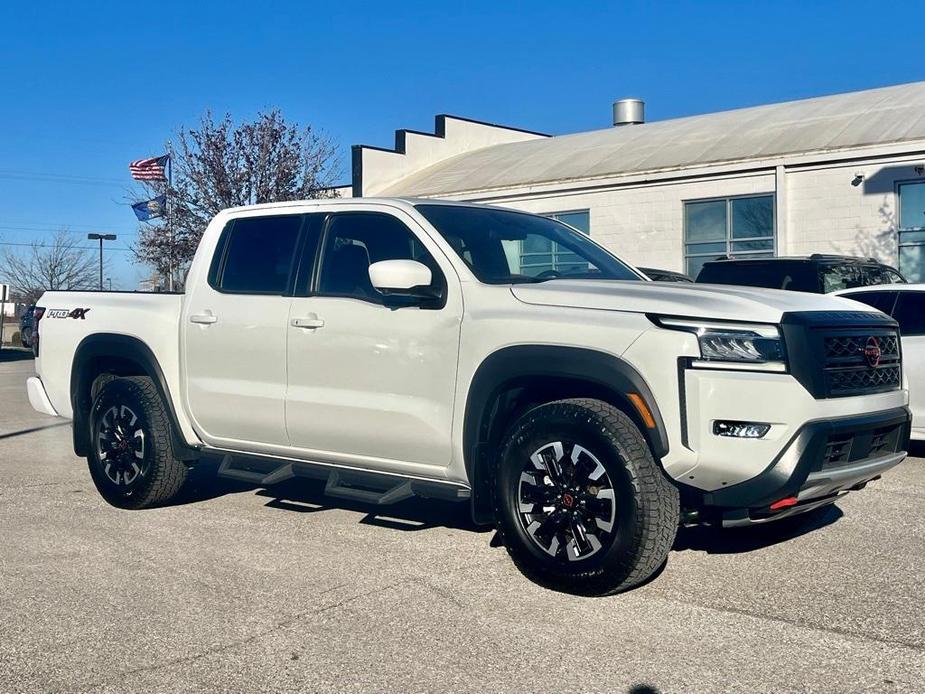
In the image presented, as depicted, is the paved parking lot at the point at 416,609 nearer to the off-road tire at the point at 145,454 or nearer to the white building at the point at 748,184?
the off-road tire at the point at 145,454

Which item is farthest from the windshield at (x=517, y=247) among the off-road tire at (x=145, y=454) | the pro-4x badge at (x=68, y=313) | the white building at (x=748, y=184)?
the white building at (x=748, y=184)

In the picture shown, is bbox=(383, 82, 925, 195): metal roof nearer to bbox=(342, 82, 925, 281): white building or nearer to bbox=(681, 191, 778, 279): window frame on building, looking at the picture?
bbox=(342, 82, 925, 281): white building

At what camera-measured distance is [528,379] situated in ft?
17.6

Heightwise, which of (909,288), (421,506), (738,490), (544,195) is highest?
(544,195)

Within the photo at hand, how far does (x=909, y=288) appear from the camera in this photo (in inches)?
376

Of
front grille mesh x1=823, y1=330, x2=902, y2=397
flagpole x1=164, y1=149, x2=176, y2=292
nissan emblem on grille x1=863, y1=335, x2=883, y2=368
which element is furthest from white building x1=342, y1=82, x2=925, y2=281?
nissan emblem on grille x1=863, y1=335, x2=883, y2=368

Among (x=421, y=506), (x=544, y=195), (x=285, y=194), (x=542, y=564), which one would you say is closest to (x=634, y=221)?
(x=544, y=195)

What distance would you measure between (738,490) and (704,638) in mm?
666

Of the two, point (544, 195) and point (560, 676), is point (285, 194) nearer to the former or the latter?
point (544, 195)

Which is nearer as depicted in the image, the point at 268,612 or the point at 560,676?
the point at 560,676

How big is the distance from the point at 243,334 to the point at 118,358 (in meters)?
1.37

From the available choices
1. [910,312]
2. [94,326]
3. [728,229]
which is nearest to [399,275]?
[94,326]

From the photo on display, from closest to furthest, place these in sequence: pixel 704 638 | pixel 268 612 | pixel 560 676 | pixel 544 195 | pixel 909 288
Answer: pixel 560 676, pixel 704 638, pixel 268 612, pixel 909 288, pixel 544 195

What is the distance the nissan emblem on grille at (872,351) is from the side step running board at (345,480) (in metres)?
2.08
